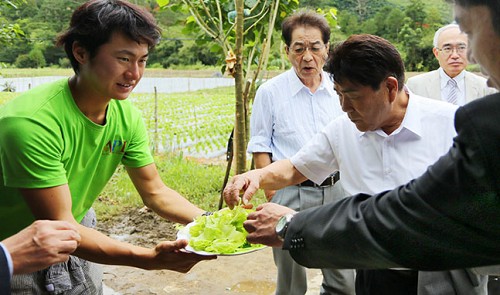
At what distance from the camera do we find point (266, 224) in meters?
2.15

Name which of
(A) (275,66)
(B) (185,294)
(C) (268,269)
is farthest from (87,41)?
(A) (275,66)

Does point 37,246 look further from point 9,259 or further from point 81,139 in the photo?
point 81,139

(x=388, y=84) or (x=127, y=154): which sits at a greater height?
(x=388, y=84)

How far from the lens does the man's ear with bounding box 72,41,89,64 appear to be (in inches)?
93.0

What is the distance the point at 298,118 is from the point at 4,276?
2350mm

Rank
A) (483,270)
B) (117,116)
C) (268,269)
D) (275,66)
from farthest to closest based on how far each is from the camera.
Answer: (275,66), (268,269), (117,116), (483,270)

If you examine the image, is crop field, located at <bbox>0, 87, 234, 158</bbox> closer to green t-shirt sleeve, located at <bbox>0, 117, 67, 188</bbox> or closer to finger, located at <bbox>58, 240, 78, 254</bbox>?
green t-shirt sleeve, located at <bbox>0, 117, 67, 188</bbox>

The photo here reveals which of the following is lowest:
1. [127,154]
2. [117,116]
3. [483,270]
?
[483,270]

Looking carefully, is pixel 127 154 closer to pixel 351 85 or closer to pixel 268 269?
pixel 351 85

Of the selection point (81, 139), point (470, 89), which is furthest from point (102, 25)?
point (470, 89)

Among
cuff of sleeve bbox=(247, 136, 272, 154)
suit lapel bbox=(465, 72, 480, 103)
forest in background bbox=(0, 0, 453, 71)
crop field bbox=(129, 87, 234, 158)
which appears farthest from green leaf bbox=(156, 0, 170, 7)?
crop field bbox=(129, 87, 234, 158)

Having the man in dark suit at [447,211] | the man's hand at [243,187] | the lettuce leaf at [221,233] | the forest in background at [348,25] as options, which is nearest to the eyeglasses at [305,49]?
the man's hand at [243,187]

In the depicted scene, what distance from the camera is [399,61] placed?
2.32 meters

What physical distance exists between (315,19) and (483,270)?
223 centimetres
